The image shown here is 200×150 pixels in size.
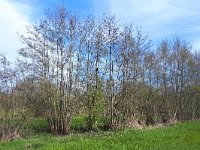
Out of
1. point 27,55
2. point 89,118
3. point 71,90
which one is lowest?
point 89,118

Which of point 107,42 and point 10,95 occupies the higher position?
point 107,42

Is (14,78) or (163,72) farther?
(163,72)

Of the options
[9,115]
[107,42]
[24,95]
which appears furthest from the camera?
[107,42]

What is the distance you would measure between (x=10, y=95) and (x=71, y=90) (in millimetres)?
6004

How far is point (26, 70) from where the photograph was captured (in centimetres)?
3097

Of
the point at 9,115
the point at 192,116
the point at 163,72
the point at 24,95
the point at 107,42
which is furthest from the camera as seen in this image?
the point at 192,116

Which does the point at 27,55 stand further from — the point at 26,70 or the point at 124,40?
the point at 124,40

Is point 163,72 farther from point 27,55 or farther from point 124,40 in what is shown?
point 27,55

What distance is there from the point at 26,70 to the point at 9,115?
418 cm

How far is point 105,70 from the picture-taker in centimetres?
3431

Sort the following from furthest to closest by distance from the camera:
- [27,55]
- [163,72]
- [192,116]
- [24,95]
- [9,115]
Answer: [192,116], [163,72], [27,55], [24,95], [9,115]

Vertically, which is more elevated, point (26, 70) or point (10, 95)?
point (26, 70)

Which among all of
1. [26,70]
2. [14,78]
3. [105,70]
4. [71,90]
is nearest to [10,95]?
[14,78]

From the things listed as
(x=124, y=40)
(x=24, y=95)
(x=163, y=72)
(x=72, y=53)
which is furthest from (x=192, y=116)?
(x=24, y=95)
